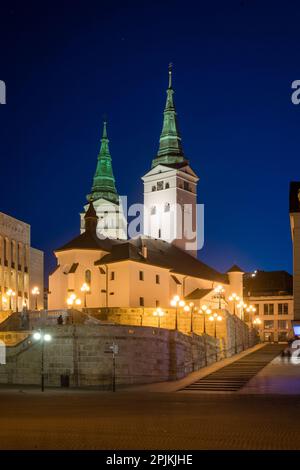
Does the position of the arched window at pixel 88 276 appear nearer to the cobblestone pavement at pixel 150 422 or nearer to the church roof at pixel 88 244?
the church roof at pixel 88 244

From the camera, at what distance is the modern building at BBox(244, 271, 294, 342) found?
123062 mm

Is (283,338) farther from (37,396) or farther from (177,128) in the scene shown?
(37,396)

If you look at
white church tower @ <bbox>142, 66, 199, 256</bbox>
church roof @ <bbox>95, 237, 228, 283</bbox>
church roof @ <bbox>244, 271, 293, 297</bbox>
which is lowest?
church roof @ <bbox>244, 271, 293, 297</bbox>

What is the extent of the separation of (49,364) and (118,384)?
15.3 ft

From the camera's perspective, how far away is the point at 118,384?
4644cm

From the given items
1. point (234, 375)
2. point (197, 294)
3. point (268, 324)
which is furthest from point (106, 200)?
point (234, 375)

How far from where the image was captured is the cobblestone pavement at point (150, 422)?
18.9 meters

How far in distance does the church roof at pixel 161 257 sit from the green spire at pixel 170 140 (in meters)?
24.0

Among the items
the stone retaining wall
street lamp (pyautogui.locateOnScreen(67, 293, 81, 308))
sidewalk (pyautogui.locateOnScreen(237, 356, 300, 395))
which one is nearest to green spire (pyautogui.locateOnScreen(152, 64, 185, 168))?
street lamp (pyautogui.locateOnScreen(67, 293, 81, 308))

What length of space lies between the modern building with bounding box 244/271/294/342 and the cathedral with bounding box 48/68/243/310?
16.0m

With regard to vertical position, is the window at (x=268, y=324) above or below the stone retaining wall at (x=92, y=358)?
below

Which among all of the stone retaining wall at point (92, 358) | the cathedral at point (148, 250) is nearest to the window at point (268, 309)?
the cathedral at point (148, 250)

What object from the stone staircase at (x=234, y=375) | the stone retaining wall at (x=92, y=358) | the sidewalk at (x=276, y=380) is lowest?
the stone staircase at (x=234, y=375)

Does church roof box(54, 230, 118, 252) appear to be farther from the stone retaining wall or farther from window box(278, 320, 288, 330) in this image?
window box(278, 320, 288, 330)
